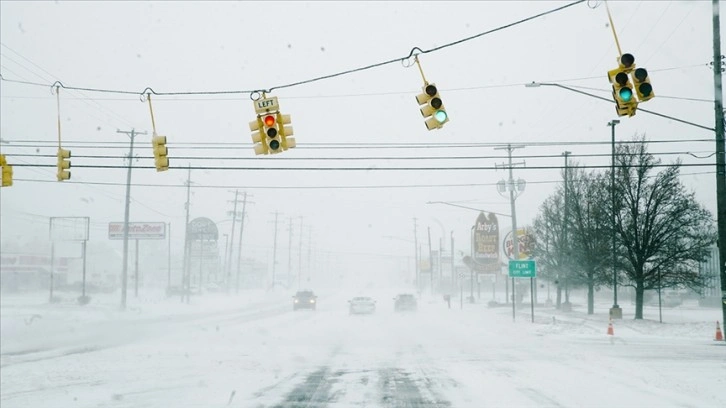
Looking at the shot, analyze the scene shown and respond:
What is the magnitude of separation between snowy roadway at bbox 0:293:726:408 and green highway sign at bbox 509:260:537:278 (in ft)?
19.8

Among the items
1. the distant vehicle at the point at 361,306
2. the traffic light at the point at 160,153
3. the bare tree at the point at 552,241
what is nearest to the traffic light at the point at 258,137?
the traffic light at the point at 160,153

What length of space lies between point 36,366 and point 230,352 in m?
5.76

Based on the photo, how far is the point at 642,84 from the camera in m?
12.6

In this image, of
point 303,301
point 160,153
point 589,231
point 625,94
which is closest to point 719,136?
point 625,94

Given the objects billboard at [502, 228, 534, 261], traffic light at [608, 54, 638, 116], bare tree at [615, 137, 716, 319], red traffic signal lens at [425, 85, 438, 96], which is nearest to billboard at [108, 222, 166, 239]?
billboard at [502, 228, 534, 261]

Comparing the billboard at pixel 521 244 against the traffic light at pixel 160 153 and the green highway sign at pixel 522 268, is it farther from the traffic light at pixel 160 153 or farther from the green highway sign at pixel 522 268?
the traffic light at pixel 160 153

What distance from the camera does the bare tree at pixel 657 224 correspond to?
37406 mm

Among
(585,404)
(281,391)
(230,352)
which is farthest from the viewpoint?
(230,352)

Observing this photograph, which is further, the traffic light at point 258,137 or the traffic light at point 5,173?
the traffic light at point 5,173

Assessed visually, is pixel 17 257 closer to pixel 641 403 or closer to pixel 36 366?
pixel 36 366

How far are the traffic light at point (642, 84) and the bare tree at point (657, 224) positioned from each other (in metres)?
25.7

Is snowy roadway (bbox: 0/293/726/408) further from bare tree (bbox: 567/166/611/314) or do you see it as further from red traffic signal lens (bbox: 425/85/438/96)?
bare tree (bbox: 567/166/611/314)

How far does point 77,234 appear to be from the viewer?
71.0 meters

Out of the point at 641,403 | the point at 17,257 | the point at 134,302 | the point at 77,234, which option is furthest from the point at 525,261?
the point at 17,257
